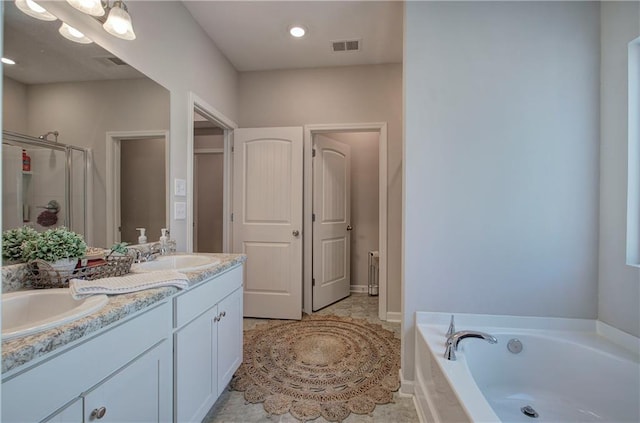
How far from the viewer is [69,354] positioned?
892mm

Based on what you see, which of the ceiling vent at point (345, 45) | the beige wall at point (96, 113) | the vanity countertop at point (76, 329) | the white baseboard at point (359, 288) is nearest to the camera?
the vanity countertop at point (76, 329)

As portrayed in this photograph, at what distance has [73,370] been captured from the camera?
0.90 metres

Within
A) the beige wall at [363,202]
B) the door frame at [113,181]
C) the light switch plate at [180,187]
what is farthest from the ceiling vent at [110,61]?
the beige wall at [363,202]

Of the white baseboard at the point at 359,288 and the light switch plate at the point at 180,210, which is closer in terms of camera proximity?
the light switch plate at the point at 180,210

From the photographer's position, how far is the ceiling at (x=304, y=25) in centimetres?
222

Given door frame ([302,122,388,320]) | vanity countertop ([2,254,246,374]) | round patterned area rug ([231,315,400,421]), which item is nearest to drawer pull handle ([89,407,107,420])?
vanity countertop ([2,254,246,374])

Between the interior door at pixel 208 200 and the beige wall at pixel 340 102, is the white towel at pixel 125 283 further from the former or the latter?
the interior door at pixel 208 200

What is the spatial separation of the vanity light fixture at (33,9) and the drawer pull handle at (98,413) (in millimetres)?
1526

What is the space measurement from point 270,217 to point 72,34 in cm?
192

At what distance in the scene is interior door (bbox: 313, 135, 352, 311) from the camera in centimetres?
322

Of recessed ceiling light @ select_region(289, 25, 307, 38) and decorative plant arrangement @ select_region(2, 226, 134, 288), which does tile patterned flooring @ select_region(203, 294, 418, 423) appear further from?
recessed ceiling light @ select_region(289, 25, 307, 38)

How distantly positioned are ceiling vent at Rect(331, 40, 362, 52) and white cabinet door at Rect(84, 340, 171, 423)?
253 cm

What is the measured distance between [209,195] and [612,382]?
161 inches

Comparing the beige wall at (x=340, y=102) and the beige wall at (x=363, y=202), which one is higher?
the beige wall at (x=340, y=102)
